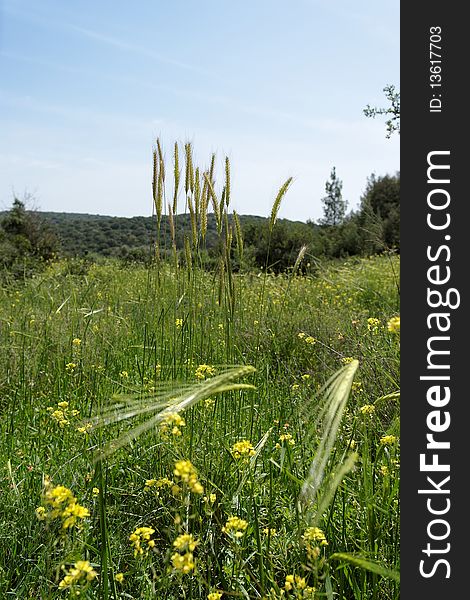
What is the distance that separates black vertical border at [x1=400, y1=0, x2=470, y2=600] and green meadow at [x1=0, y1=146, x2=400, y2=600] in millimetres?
110

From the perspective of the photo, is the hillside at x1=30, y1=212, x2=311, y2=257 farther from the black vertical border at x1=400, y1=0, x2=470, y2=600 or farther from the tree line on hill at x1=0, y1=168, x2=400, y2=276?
the black vertical border at x1=400, y1=0, x2=470, y2=600

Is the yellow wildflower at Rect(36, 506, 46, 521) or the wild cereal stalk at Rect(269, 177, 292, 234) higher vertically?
the wild cereal stalk at Rect(269, 177, 292, 234)

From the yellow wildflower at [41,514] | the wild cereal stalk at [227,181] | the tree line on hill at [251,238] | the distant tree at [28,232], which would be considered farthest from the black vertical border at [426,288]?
the distant tree at [28,232]

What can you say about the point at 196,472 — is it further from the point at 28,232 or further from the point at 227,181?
the point at 28,232

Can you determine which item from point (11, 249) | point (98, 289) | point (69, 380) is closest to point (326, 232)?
point (11, 249)

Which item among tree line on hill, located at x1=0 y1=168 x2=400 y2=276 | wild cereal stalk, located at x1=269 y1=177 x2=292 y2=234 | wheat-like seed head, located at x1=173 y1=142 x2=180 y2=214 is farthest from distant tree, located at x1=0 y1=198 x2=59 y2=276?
wild cereal stalk, located at x1=269 y1=177 x2=292 y2=234

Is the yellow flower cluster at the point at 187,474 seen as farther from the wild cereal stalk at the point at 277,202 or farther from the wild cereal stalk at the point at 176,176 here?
the wild cereal stalk at the point at 176,176

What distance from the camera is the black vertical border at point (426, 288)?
4.04ft

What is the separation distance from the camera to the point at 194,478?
3.80 ft

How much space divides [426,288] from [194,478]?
0.69m

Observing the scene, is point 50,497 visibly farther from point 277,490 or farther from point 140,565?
point 277,490

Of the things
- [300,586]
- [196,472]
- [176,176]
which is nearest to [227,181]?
[176,176]

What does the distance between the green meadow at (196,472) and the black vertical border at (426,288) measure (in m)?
0.11

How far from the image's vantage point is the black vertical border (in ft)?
4.04
